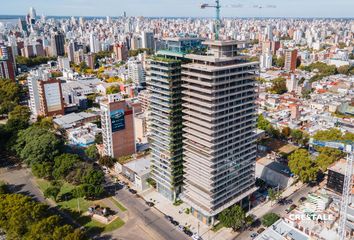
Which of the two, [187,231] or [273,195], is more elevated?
[273,195]

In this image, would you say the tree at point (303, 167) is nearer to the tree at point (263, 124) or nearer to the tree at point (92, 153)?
the tree at point (263, 124)

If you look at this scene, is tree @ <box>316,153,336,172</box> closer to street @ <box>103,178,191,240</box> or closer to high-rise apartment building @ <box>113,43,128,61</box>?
street @ <box>103,178,191,240</box>

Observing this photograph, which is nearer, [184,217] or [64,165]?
[184,217]

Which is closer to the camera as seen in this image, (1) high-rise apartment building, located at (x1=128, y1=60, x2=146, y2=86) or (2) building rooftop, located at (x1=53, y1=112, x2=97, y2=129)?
(2) building rooftop, located at (x1=53, y1=112, x2=97, y2=129)

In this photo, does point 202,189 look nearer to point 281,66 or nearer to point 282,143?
point 282,143

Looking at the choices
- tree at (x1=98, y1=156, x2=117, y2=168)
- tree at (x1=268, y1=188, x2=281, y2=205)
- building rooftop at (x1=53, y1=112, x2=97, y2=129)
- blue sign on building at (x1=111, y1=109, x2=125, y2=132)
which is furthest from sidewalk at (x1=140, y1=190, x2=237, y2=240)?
building rooftop at (x1=53, y1=112, x2=97, y2=129)

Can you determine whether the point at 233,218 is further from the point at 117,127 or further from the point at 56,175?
the point at 56,175

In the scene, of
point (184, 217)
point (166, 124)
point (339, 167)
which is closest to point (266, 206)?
point (184, 217)
